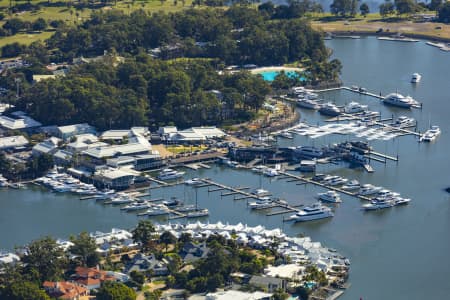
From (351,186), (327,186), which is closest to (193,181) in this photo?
(327,186)

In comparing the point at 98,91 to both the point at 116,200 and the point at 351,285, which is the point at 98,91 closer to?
the point at 116,200

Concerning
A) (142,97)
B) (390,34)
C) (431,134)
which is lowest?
(431,134)

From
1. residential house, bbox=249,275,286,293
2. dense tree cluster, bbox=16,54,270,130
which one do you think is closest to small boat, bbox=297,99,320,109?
dense tree cluster, bbox=16,54,270,130

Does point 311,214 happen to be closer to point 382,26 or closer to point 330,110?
point 330,110

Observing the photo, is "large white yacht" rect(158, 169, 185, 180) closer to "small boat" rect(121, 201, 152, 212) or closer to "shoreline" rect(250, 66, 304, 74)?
"small boat" rect(121, 201, 152, 212)

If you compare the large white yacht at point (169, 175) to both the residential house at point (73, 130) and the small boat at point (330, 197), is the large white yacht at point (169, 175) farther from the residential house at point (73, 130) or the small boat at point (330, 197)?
the residential house at point (73, 130)

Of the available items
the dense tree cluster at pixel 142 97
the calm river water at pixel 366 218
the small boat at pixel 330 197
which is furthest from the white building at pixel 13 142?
the small boat at pixel 330 197
